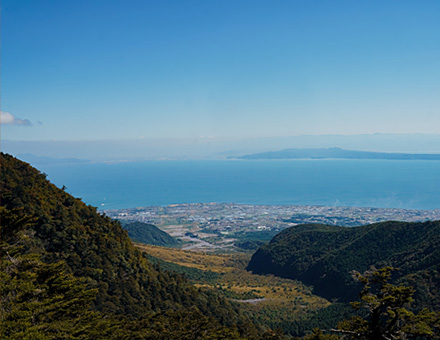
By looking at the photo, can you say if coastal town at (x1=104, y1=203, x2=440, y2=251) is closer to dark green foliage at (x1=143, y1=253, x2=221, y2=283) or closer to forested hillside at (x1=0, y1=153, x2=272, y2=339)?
dark green foliage at (x1=143, y1=253, x2=221, y2=283)

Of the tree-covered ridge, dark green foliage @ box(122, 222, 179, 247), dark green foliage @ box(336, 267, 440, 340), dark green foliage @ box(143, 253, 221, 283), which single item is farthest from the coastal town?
dark green foliage @ box(336, 267, 440, 340)

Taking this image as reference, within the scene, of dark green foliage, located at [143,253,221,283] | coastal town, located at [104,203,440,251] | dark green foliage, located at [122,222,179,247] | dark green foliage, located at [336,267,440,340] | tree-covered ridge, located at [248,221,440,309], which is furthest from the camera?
coastal town, located at [104,203,440,251]

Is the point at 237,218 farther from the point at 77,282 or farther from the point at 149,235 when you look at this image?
the point at 77,282

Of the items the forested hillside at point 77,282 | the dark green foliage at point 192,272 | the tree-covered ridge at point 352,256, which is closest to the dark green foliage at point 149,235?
the tree-covered ridge at point 352,256

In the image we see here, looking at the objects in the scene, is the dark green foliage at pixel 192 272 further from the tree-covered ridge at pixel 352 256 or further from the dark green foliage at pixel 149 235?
the dark green foliage at pixel 149 235

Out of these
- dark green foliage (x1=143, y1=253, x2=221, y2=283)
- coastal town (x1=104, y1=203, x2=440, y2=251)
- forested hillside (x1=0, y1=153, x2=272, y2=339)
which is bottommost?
coastal town (x1=104, y1=203, x2=440, y2=251)

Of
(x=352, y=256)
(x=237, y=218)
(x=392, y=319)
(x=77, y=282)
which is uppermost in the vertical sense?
(x=392, y=319)

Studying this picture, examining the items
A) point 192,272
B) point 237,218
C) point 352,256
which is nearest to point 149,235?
point 192,272
